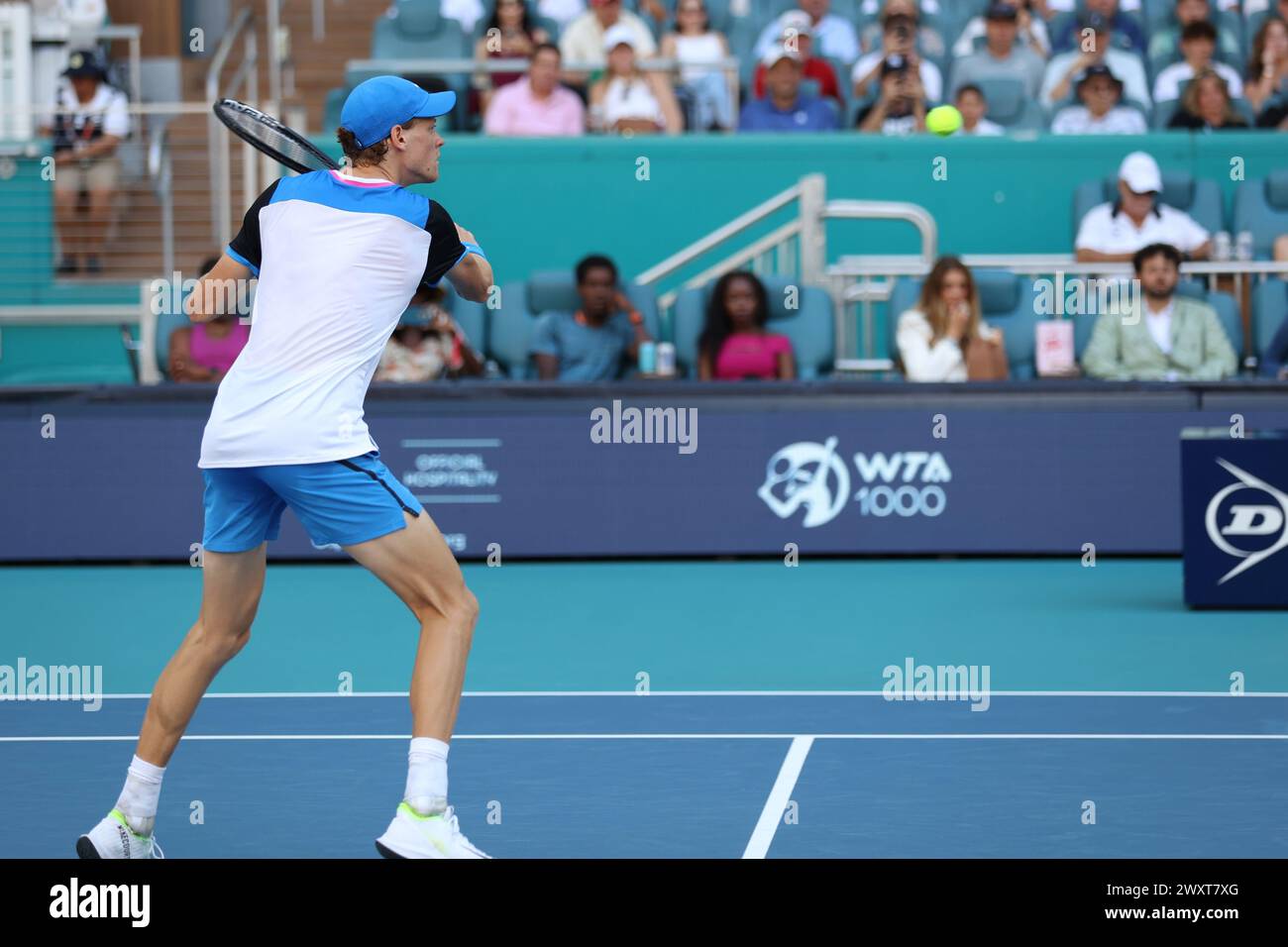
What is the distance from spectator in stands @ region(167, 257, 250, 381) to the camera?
12883 mm

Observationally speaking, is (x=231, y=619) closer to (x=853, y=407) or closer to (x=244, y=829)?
(x=244, y=829)

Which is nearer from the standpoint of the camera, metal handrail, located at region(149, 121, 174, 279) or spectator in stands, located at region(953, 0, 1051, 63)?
metal handrail, located at region(149, 121, 174, 279)

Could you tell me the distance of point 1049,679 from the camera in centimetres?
833

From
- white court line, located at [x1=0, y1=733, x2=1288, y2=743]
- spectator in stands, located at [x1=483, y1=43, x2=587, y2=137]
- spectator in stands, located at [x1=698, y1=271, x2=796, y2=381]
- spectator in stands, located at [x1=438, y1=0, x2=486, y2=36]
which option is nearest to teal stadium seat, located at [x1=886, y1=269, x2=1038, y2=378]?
spectator in stands, located at [x1=698, y1=271, x2=796, y2=381]

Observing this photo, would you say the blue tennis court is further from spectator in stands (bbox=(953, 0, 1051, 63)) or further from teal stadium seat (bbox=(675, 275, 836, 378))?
spectator in stands (bbox=(953, 0, 1051, 63))

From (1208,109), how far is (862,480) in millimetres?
4664

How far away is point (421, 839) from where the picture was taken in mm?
4984

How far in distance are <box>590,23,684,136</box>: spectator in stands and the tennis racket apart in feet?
31.0

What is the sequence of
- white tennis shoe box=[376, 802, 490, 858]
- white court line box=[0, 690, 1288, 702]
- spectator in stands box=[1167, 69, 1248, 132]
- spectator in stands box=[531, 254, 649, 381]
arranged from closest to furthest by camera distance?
white tennis shoe box=[376, 802, 490, 858] → white court line box=[0, 690, 1288, 702] → spectator in stands box=[531, 254, 649, 381] → spectator in stands box=[1167, 69, 1248, 132]

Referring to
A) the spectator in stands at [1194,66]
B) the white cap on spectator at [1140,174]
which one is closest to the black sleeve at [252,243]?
the white cap on spectator at [1140,174]

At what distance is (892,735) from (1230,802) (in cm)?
144

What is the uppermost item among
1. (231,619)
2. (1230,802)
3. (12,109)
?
(12,109)

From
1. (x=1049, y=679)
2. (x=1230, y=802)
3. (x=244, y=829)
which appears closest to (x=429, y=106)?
(x=244, y=829)

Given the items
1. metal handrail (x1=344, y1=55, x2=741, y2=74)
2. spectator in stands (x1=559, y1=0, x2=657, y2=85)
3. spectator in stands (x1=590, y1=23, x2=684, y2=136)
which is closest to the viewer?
metal handrail (x1=344, y1=55, x2=741, y2=74)
